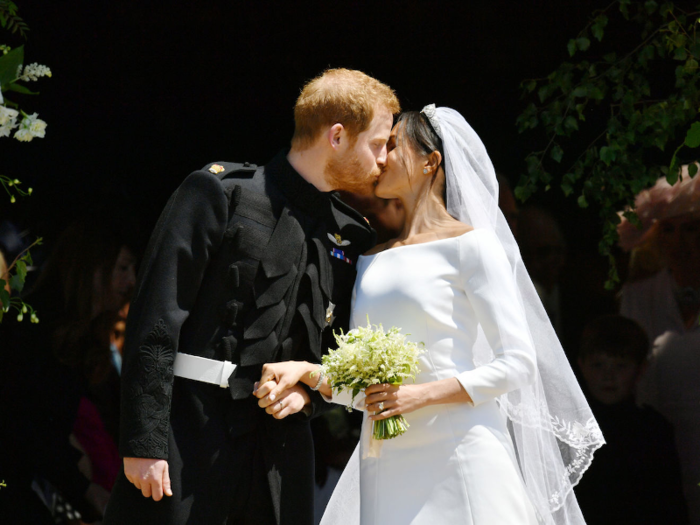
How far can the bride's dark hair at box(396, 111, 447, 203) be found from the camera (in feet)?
9.32

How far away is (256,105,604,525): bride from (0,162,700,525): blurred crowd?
1499 millimetres

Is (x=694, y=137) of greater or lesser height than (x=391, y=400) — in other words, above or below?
above

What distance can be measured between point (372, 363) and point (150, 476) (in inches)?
29.3

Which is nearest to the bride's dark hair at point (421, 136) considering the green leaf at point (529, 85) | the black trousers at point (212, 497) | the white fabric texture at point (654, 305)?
the black trousers at point (212, 497)

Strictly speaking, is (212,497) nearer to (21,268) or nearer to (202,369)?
(202,369)

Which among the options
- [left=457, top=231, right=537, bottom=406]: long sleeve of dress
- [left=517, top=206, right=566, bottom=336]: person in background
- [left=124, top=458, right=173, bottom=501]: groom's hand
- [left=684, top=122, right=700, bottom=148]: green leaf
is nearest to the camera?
[left=124, top=458, right=173, bottom=501]: groom's hand

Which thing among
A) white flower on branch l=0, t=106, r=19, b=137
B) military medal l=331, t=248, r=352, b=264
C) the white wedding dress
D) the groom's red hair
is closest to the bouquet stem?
the white wedding dress

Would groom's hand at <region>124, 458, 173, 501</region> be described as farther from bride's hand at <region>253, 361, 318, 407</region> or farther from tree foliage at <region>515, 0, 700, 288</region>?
tree foliage at <region>515, 0, 700, 288</region>

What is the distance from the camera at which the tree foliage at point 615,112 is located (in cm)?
380

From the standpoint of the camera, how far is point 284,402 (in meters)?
2.37

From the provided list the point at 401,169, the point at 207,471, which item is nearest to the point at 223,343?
the point at 207,471

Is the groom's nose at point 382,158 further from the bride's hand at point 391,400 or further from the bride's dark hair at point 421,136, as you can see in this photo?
the bride's hand at point 391,400

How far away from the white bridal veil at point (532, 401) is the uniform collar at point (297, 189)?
0.52 m

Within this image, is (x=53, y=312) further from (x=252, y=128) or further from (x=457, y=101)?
(x=457, y=101)
